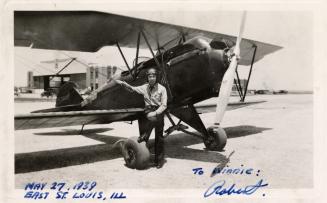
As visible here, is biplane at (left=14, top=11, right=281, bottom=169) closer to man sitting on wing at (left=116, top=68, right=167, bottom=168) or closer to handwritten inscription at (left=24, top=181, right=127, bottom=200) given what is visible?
man sitting on wing at (left=116, top=68, right=167, bottom=168)

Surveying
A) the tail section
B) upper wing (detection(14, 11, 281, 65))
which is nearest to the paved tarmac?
the tail section

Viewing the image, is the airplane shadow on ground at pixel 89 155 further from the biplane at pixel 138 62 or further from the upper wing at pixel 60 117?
the upper wing at pixel 60 117

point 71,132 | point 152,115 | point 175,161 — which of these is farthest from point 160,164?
point 71,132

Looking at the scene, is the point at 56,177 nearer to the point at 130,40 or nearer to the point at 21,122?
the point at 21,122

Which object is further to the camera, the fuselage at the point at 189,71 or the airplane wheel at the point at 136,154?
the fuselage at the point at 189,71
